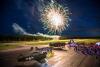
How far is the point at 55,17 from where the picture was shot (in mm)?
8867

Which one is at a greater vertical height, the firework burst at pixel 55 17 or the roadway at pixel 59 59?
the firework burst at pixel 55 17

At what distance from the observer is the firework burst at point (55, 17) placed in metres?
8.75

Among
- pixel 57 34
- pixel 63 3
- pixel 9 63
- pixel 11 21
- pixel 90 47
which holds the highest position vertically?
pixel 63 3

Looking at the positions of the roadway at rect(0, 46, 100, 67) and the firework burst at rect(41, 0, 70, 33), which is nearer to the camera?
the roadway at rect(0, 46, 100, 67)

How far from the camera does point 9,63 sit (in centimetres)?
813

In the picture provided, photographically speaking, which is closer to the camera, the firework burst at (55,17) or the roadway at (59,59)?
the roadway at (59,59)

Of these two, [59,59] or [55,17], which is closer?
[59,59]

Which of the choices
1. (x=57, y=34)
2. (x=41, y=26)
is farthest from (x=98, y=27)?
(x=41, y=26)

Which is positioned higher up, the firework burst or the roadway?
the firework burst

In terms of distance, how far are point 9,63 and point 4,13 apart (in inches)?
90.2

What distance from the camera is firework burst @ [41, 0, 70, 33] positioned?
8.75 metres

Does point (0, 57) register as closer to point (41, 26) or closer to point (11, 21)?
point (11, 21)

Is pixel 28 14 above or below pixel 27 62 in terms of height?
above

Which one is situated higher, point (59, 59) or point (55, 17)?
point (55, 17)
